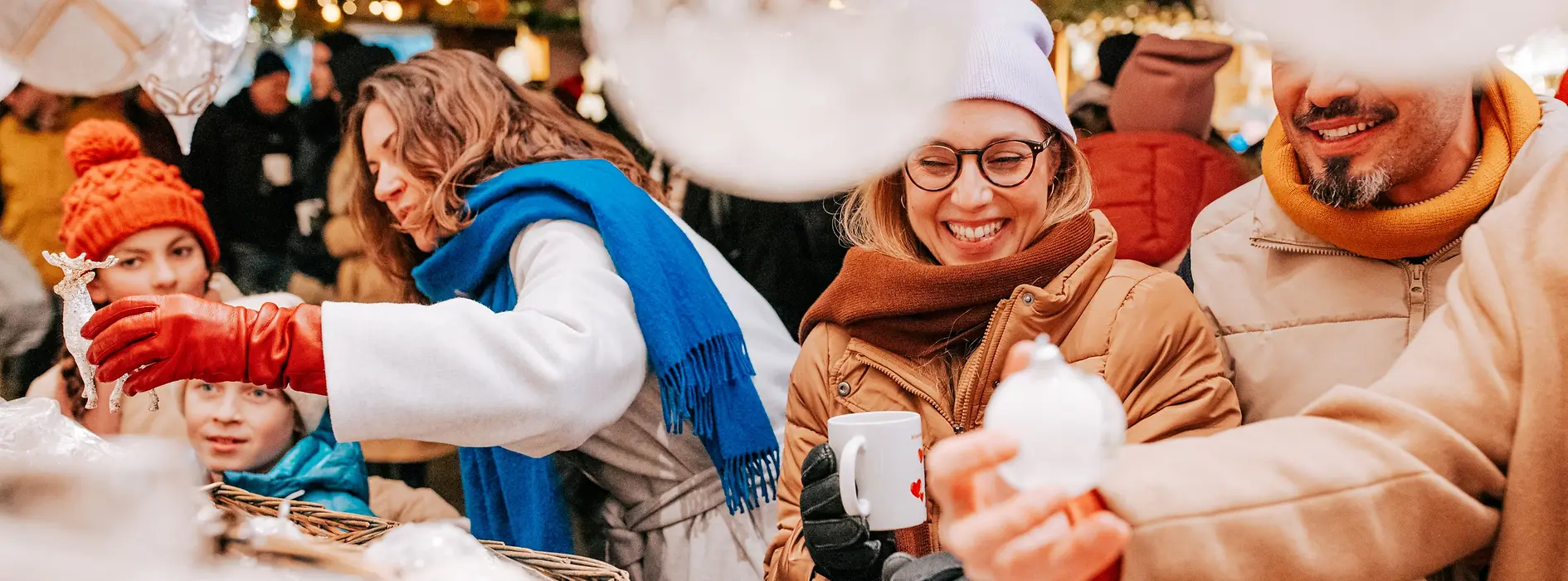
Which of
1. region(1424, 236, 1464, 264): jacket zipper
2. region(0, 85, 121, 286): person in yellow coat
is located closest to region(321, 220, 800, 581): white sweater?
region(1424, 236, 1464, 264): jacket zipper

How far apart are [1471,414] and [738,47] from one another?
81 cm

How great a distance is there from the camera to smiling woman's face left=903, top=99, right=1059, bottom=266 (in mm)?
1380

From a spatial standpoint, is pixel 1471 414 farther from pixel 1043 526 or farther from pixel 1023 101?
pixel 1023 101

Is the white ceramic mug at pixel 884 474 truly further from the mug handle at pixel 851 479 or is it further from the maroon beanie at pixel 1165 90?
the maroon beanie at pixel 1165 90

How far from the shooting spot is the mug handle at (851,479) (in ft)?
3.56

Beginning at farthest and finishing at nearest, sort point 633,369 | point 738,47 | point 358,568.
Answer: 1. point 633,369
2. point 738,47
3. point 358,568

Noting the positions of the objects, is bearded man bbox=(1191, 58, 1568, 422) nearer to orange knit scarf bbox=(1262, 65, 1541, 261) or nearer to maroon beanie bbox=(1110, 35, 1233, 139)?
orange knit scarf bbox=(1262, 65, 1541, 261)

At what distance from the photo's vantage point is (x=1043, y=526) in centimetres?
71

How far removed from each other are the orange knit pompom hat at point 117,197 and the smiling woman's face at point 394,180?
729mm

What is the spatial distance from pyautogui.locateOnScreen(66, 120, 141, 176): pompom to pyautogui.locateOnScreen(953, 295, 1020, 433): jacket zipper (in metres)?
1.93

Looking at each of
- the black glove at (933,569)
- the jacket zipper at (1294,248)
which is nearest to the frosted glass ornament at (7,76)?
the black glove at (933,569)

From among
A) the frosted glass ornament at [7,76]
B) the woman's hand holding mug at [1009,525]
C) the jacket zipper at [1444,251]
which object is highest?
the frosted glass ornament at [7,76]

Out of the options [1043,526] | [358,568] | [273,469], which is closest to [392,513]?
[273,469]

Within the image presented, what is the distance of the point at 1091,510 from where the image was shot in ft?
2.65
